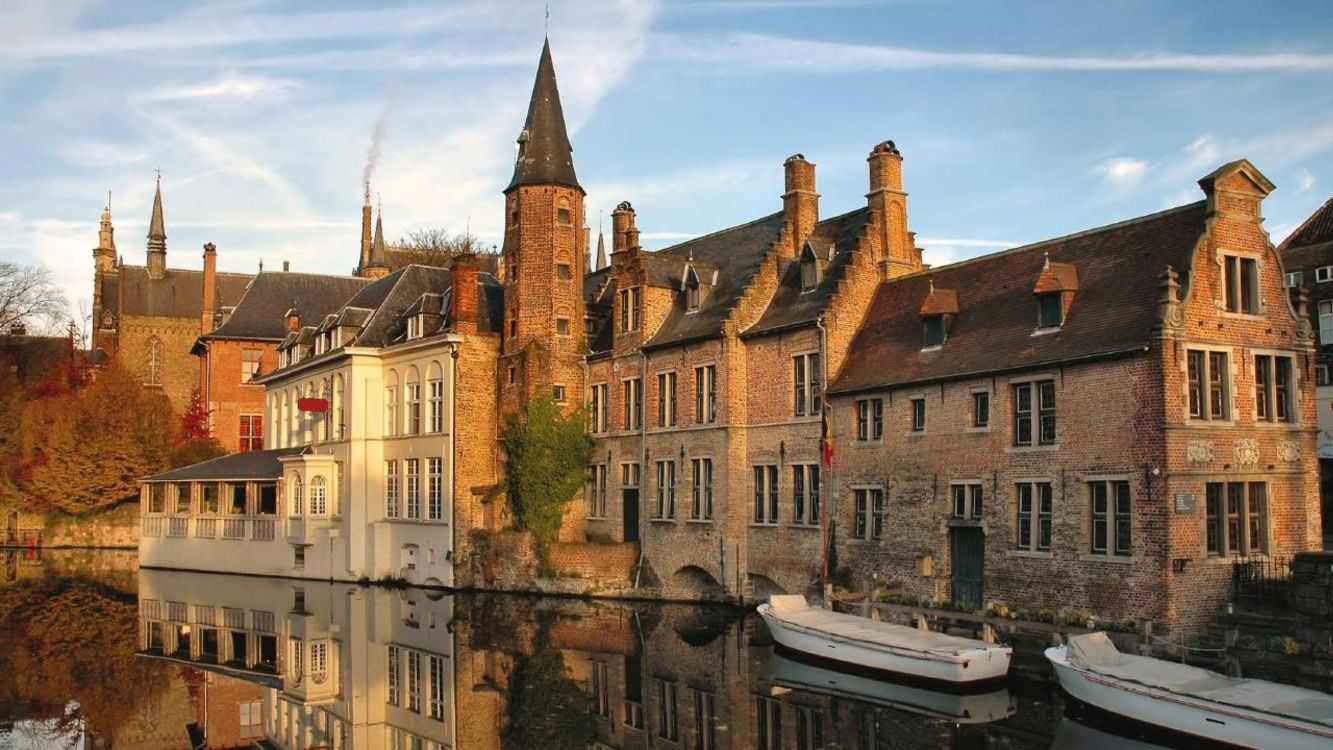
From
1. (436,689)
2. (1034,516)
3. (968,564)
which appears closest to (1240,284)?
(1034,516)

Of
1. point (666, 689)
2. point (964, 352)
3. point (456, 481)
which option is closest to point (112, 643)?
point (456, 481)

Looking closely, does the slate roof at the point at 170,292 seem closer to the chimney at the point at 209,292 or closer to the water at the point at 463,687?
the chimney at the point at 209,292

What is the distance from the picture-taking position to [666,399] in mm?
34562

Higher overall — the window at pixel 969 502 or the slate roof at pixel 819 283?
the slate roof at pixel 819 283

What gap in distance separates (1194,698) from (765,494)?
15.8 metres

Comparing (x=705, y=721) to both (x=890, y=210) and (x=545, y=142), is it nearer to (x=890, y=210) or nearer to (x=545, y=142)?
(x=890, y=210)

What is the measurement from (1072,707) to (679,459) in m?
16.1

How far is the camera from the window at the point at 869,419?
2816 cm

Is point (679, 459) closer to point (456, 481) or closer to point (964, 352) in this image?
point (456, 481)

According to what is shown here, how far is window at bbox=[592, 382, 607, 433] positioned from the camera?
37312 mm

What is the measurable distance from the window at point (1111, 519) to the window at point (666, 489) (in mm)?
13304

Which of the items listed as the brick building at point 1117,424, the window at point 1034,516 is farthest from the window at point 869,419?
the window at point 1034,516

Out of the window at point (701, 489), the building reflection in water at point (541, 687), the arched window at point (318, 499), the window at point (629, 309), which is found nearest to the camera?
the building reflection in water at point (541, 687)

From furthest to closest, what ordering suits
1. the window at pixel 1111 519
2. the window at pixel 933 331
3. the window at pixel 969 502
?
the window at pixel 933 331, the window at pixel 969 502, the window at pixel 1111 519
